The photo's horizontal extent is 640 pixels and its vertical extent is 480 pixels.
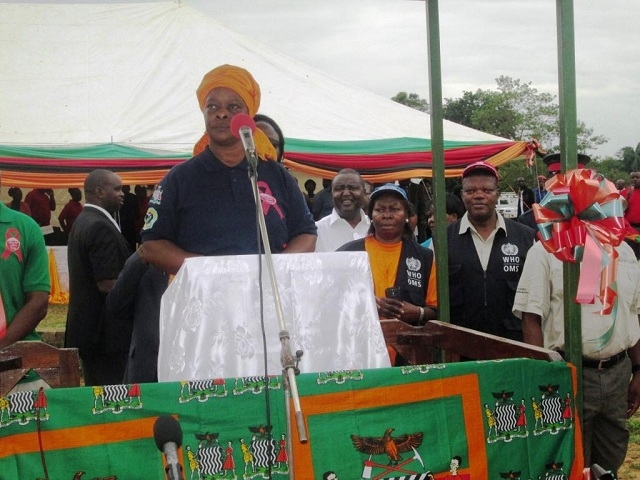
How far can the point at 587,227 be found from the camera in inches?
94.3

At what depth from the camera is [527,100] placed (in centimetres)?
5088

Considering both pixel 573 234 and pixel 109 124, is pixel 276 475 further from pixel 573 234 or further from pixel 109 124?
pixel 109 124

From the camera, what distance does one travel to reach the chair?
272 centimetres

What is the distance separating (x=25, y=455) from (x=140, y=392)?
1.08ft

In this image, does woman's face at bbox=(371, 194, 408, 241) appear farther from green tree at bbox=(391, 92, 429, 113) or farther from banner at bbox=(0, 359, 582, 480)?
green tree at bbox=(391, 92, 429, 113)

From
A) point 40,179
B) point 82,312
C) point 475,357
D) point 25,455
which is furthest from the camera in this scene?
point 40,179

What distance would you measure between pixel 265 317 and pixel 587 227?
3.53ft

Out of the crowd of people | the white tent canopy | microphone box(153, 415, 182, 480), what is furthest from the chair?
the white tent canopy

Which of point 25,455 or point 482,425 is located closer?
point 25,455

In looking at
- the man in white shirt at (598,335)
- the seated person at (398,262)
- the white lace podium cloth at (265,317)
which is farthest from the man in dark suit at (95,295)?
the man in white shirt at (598,335)

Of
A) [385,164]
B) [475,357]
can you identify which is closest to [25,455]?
[475,357]

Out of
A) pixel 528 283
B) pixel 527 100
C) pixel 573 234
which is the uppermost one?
pixel 527 100

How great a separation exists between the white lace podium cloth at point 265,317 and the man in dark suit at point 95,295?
2.12 m

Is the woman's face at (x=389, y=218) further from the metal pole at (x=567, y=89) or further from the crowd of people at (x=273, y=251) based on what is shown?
the metal pole at (x=567, y=89)
